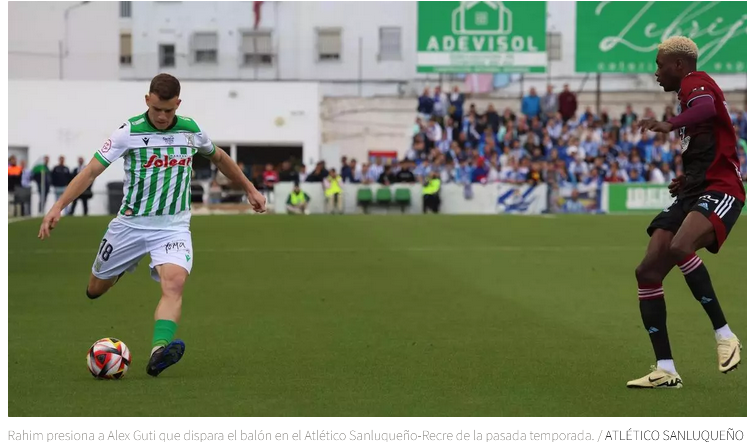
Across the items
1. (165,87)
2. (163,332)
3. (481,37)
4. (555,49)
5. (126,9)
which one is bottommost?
(163,332)

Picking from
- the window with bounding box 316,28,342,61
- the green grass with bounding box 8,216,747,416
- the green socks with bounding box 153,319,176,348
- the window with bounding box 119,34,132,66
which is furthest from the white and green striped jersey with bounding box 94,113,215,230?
the window with bounding box 119,34,132,66

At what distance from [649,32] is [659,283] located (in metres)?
36.4

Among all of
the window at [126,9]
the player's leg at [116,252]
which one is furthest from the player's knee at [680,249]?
the window at [126,9]

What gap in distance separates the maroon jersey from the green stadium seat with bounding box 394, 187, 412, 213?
3013cm

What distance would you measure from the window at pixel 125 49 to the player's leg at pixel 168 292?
5894 centimetres

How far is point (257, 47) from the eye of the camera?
60375 millimetres

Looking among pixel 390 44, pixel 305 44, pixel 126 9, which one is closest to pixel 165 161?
pixel 390 44

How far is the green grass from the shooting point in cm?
708

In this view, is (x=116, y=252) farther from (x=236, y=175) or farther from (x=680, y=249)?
(x=680, y=249)

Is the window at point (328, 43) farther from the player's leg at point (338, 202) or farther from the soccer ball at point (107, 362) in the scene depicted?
the soccer ball at point (107, 362)

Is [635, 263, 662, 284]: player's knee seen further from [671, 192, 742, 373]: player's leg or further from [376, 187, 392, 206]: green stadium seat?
[376, 187, 392, 206]: green stadium seat

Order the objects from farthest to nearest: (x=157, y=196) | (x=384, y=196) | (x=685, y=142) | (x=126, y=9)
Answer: (x=126, y=9)
(x=384, y=196)
(x=157, y=196)
(x=685, y=142)

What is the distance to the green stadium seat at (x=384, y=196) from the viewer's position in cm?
3784

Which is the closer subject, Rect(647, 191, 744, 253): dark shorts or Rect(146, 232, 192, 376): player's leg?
Rect(647, 191, 744, 253): dark shorts
